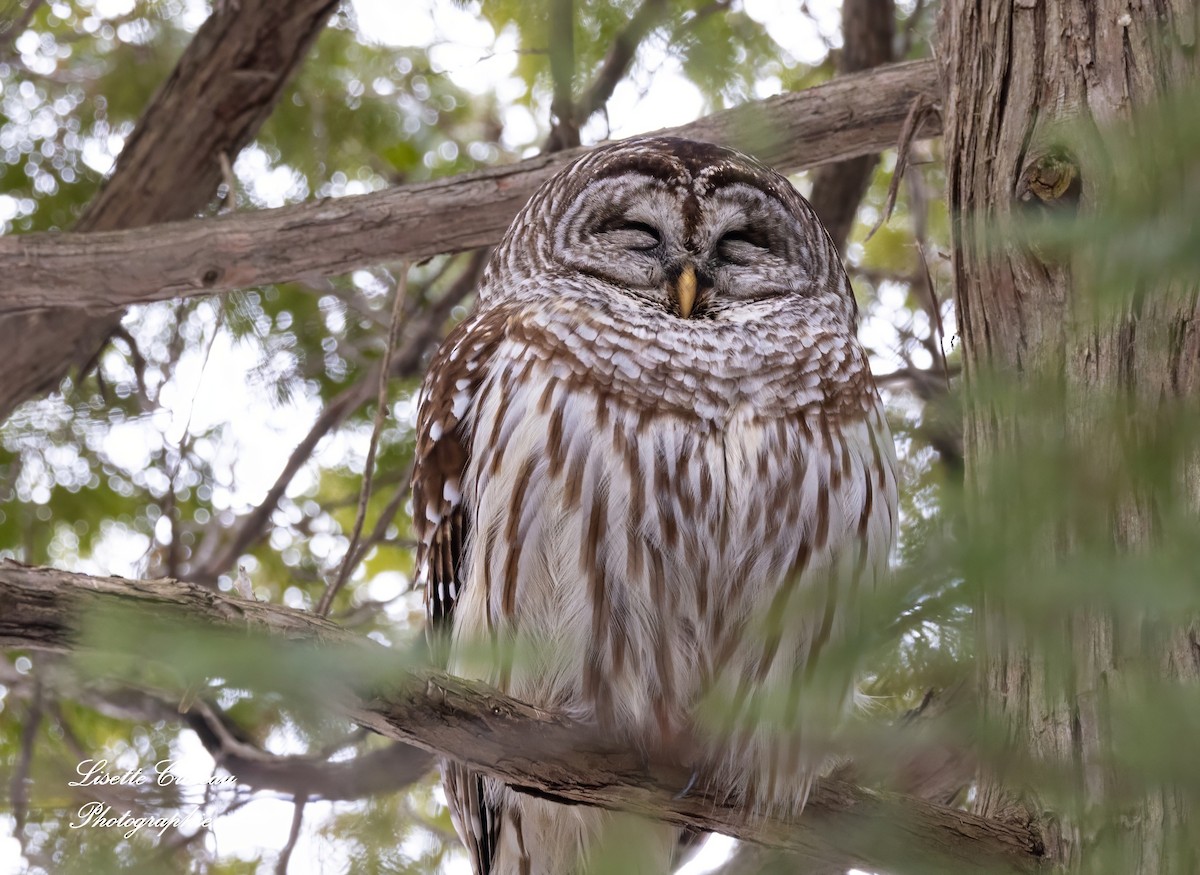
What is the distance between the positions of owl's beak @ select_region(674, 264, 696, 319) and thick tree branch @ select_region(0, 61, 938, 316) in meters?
0.75

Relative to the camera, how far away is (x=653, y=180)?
3426 mm

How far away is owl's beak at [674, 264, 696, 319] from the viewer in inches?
126

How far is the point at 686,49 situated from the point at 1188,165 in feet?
8.73

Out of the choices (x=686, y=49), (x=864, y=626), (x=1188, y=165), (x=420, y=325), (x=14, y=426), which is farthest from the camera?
(x=420, y=325)

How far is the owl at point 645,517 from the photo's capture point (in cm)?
278

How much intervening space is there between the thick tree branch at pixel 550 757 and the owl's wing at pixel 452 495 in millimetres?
653

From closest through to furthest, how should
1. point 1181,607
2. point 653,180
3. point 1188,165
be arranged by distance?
point 1181,607
point 1188,165
point 653,180

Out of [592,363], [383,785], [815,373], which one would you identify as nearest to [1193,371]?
[815,373]

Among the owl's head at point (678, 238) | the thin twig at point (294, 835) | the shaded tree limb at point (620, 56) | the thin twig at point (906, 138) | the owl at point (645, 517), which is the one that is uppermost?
the shaded tree limb at point (620, 56)

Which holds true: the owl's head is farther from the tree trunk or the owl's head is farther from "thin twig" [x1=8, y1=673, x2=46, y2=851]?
"thin twig" [x1=8, y1=673, x2=46, y2=851]

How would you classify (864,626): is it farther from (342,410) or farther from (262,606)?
(342,410)

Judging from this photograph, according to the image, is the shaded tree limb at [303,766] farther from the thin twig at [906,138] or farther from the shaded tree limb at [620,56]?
the shaded tree limb at [620,56]

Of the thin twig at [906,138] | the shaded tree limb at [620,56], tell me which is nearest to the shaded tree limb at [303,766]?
the thin twig at [906,138]

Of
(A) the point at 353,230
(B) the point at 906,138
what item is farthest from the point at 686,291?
(A) the point at 353,230
